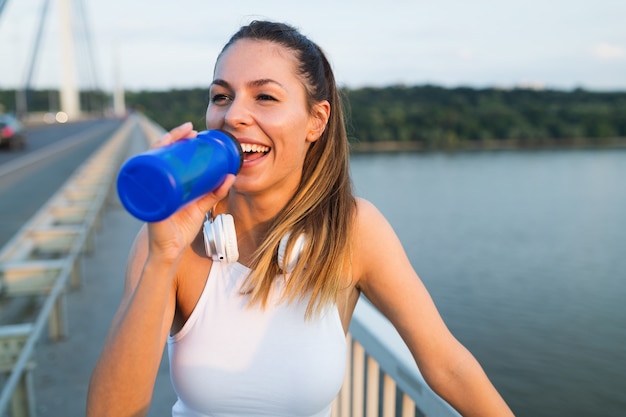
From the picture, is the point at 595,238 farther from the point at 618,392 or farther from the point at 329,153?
the point at 329,153

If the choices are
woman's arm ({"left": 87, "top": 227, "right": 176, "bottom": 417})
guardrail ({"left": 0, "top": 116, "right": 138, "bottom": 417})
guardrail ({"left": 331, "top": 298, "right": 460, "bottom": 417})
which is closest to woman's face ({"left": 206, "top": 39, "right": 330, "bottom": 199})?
woman's arm ({"left": 87, "top": 227, "right": 176, "bottom": 417})

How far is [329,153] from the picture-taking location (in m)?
1.68

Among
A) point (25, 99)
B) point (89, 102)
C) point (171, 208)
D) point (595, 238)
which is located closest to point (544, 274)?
point (595, 238)

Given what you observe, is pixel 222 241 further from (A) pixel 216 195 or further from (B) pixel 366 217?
(B) pixel 366 217

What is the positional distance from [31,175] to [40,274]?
41.3 feet

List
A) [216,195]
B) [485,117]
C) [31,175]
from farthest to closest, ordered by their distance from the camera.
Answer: [485,117] < [31,175] < [216,195]

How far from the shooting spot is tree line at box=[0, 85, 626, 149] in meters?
48.4

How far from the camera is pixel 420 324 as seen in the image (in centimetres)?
147

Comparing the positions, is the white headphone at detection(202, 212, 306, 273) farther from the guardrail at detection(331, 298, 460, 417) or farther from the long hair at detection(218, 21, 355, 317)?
the guardrail at detection(331, 298, 460, 417)

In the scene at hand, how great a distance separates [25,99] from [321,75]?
54.7 metres

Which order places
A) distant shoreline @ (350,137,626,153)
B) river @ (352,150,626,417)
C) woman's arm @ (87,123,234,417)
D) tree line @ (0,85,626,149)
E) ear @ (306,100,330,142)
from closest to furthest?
woman's arm @ (87,123,234,417)
ear @ (306,100,330,142)
river @ (352,150,626,417)
tree line @ (0,85,626,149)
distant shoreline @ (350,137,626,153)

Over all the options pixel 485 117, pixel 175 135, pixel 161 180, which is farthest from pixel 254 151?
pixel 485 117

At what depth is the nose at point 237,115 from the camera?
135cm

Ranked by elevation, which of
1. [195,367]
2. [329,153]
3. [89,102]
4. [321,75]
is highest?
[321,75]
